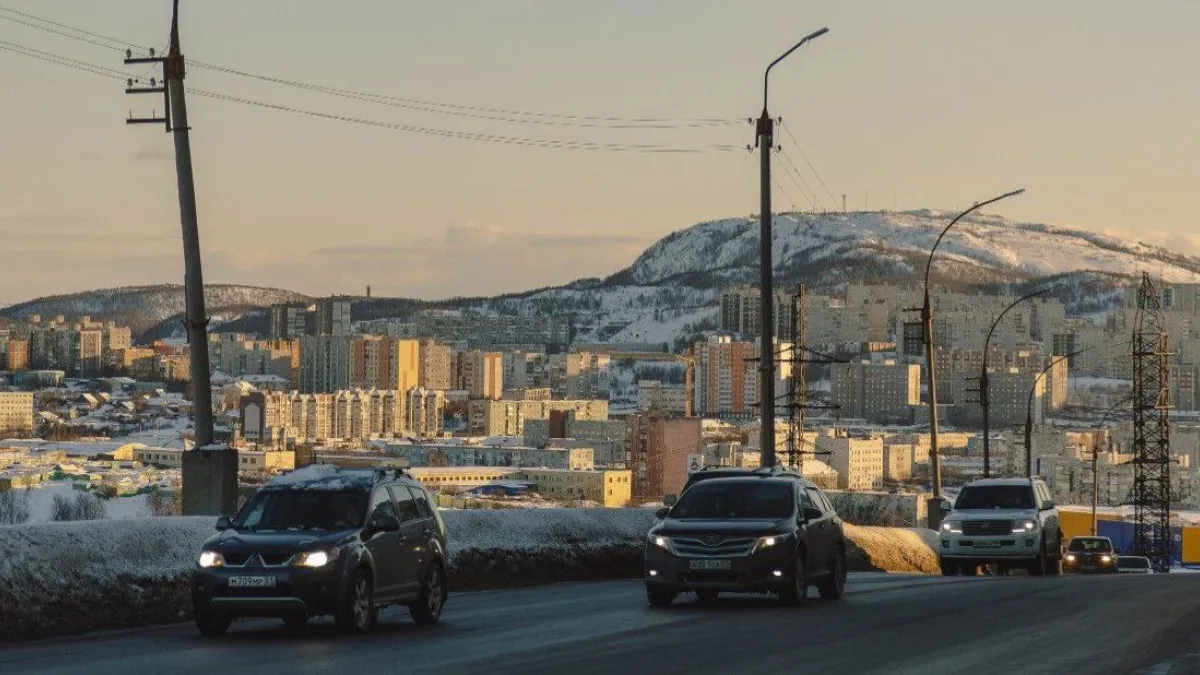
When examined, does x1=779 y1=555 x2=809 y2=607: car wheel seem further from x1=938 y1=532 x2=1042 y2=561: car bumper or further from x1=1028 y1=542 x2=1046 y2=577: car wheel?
x1=1028 y1=542 x2=1046 y2=577: car wheel

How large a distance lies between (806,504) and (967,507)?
1486 cm

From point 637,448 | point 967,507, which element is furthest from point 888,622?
point 637,448

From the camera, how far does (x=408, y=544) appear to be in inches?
787

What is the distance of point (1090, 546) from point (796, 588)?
3009 cm

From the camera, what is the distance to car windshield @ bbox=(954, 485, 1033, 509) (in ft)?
124

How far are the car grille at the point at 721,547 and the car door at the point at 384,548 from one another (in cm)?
Answer: 415

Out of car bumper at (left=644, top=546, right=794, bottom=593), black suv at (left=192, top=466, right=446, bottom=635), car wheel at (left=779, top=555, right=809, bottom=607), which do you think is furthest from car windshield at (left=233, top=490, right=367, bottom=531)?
car wheel at (left=779, top=555, right=809, bottom=607)

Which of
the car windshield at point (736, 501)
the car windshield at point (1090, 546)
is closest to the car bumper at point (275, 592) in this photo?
the car windshield at point (736, 501)

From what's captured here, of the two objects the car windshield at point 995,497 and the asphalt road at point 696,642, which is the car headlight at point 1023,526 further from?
the asphalt road at point 696,642

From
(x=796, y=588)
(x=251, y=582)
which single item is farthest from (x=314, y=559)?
(x=796, y=588)

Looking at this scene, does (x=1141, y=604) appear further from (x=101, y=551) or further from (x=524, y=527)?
(x=101, y=551)

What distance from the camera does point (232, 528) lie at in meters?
18.8

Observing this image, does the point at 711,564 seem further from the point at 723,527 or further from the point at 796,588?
the point at 796,588

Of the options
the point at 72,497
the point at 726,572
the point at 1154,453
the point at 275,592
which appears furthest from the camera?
the point at 72,497
